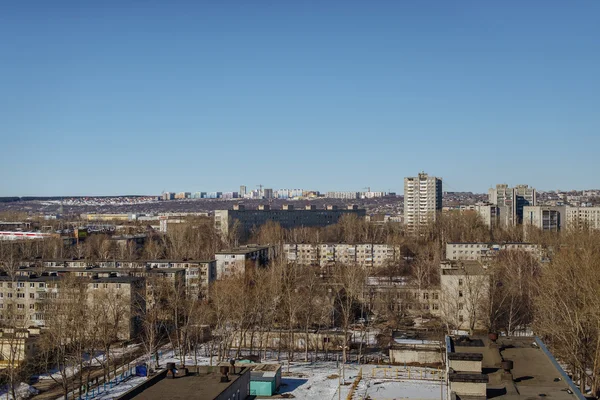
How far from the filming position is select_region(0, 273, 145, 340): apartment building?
18156 millimetres

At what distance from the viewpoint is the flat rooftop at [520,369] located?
7430 millimetres

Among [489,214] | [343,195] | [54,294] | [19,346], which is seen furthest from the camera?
[343,195]

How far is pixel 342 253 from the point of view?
3716 centimetres

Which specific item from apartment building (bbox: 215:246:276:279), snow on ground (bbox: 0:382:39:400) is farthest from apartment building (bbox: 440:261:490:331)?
snow on ground (bbox: 0:382:39:400)

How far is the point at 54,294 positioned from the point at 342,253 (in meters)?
20.5

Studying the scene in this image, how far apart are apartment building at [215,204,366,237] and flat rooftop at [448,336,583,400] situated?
130 feet

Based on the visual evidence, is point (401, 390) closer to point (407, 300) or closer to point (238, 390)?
point (238, 390)

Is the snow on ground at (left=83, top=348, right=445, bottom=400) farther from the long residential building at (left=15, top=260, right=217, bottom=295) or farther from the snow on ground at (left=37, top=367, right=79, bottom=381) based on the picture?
the long residential building at (left=15, top=260, right=217, bottom=295)

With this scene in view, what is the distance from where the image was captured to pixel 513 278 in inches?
858

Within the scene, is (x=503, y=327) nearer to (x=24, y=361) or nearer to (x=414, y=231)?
(x=24, y=361)

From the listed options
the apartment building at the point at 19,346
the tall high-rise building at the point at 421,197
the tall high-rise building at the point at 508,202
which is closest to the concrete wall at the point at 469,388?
the apartment building at the point at 19,346

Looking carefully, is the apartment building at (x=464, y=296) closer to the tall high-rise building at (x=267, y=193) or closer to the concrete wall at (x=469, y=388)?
the concrete wall at (x=469, y=388)

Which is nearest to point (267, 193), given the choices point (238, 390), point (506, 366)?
point (238, 390)

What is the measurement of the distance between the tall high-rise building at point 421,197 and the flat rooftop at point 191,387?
48.3 meters
